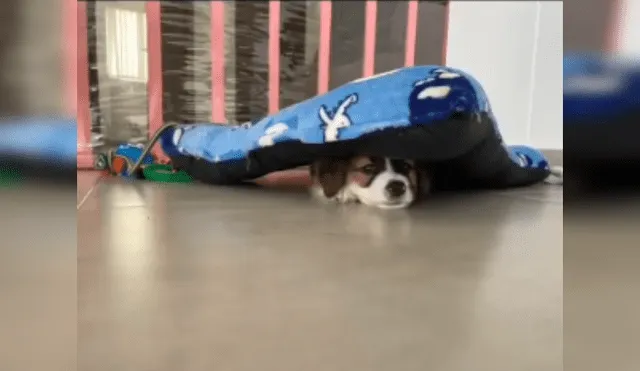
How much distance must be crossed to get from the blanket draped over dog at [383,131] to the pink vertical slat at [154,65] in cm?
54

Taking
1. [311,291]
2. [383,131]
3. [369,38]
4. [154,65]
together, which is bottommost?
[311,291]

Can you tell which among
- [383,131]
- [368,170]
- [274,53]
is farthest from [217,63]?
[383,131]

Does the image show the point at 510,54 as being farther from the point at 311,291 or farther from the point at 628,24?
the point at 628,24

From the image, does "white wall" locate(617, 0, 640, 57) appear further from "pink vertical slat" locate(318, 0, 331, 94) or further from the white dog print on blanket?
"pink vertical slat" locate(318, 0, 331, 94)

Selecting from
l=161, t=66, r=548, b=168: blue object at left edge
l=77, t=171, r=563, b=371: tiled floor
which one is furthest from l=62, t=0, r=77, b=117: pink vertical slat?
l=161, t=66, r=548, b=168: blue object at left edge

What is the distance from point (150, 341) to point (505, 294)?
1.07 ft

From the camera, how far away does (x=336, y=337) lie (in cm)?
48

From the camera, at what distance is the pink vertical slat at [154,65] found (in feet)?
5.67

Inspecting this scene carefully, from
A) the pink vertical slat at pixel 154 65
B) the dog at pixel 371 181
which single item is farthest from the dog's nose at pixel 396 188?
the pink vertical slat at pixel 154 65

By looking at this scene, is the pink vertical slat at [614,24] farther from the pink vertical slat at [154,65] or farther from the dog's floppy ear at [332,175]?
the pink vertical slat at [154,65]

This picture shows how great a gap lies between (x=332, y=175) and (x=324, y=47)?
824 millimetres

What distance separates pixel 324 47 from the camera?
185 cm

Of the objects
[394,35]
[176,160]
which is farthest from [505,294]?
[394,35]

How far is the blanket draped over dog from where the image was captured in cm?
92
